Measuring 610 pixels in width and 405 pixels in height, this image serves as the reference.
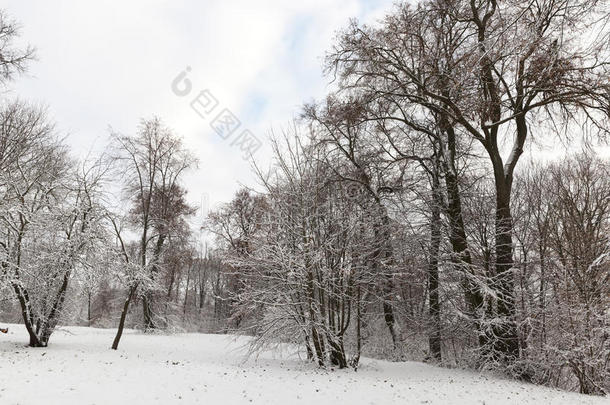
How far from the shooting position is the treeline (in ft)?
30.8

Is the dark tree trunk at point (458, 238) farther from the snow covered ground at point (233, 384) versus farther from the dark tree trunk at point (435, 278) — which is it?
the snow covered ground at point (233, 384)

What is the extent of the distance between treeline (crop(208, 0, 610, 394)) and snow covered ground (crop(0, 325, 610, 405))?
1.25 meters

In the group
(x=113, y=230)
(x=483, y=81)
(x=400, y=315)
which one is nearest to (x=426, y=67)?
(x=483, y=81)

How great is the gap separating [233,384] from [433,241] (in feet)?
24.3

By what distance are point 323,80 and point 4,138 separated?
423 inches

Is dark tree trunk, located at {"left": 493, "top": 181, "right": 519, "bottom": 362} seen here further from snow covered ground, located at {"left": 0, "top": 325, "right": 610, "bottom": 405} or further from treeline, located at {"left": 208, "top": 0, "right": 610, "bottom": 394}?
snow covered ground, located at {"left": 0, "top": 325, "right": 610, "bottom": 405}

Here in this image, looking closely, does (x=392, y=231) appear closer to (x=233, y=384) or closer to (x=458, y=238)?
(x=458, y=238)

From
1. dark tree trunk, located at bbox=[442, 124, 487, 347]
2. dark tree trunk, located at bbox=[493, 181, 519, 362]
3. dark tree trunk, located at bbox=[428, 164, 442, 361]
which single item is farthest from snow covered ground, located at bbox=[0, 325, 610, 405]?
dark tree trunk, located at bbox=[442, 124, 487, 347]

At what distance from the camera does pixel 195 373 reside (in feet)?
27.5

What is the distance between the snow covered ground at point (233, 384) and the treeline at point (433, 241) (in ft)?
4.09

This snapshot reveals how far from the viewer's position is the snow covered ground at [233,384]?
20.3 feet

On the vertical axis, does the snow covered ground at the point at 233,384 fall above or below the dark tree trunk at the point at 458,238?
below

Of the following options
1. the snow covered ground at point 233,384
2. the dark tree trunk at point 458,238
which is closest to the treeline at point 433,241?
the dark tree trunk at point 458,238

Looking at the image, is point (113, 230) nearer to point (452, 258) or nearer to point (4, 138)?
point (4, 138)
